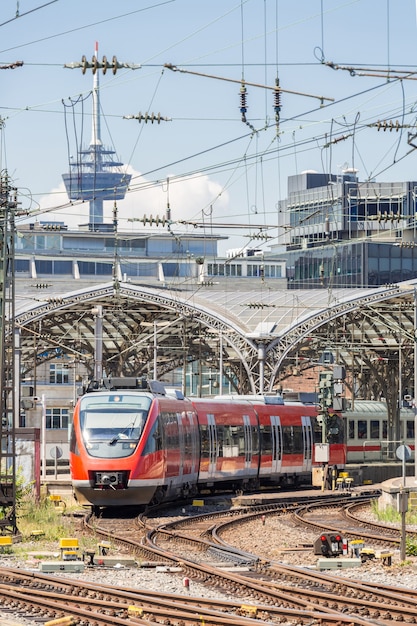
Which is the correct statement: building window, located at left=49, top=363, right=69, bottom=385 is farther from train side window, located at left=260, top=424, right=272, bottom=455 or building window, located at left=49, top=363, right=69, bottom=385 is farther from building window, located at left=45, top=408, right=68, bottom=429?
train side window, located at left=260, top=424, right=272, bottom=455

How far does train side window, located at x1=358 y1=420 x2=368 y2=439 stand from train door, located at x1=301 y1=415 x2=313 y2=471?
48.7ft

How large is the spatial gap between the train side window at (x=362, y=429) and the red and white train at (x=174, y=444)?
14.9 metres

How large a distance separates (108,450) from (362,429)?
3146 centimetres

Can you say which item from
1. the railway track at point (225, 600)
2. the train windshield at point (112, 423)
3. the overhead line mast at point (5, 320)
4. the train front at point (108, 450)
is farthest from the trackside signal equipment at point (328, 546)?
the train windshield at point (112, 423)

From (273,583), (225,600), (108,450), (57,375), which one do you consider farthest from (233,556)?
(57,375)

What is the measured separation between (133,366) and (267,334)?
19.3m

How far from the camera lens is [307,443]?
44.2 metres

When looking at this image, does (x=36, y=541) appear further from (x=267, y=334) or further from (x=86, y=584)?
(x=267, y=334)

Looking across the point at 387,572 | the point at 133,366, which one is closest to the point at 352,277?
the point at 133,366

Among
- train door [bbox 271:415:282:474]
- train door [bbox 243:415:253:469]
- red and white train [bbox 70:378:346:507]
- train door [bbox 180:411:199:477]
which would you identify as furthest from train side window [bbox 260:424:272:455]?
train door [bbox 180:411:199:477]

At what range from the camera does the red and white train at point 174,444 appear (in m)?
29.3

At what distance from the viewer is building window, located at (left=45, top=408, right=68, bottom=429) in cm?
8719

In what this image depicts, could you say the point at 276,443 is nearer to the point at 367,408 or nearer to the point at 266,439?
the point at 266,439

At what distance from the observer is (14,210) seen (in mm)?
24344
